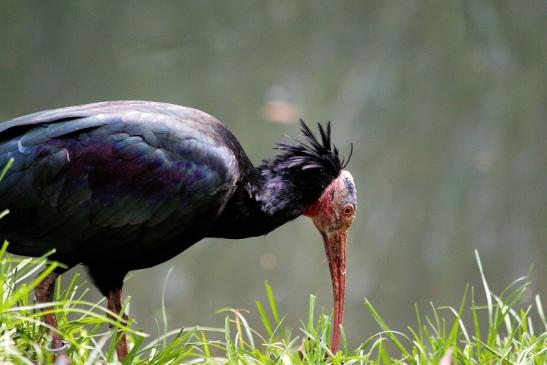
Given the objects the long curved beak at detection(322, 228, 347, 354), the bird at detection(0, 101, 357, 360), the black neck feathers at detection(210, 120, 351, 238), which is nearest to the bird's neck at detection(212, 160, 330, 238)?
the black neck feathers at detection(210, 120, 351, 238)

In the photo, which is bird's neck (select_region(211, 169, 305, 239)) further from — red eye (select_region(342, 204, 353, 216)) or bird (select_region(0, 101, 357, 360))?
red eye (select_region(342, 204, 353, 216))

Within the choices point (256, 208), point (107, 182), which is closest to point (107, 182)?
point (107, 182)

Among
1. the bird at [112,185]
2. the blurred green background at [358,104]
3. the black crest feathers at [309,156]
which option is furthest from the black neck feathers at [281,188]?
the blurred green background at [358,104]

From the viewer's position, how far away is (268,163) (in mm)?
4887

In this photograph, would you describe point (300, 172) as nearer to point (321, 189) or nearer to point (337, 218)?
point (321, 189)

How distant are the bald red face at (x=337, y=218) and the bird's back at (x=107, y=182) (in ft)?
2.46

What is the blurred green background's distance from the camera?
7.90 m

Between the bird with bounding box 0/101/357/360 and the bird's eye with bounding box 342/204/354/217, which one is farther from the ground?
the bird with bounding box 0/101/357/360

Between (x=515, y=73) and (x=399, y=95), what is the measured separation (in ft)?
3.27

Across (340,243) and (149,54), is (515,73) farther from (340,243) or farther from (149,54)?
(340,243)

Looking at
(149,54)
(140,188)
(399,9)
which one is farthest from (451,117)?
(140,188)

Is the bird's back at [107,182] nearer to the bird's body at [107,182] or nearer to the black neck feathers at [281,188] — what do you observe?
the bird's body at [107,182]

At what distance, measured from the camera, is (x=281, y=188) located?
4777 millimetres

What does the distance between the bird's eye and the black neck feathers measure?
0.16m
